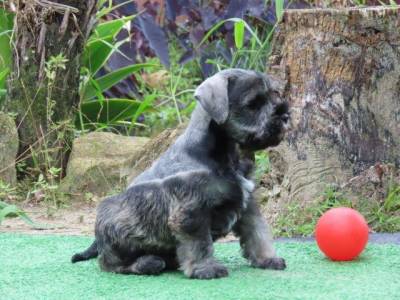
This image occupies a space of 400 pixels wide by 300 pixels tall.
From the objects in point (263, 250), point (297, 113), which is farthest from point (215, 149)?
point (297, 113)

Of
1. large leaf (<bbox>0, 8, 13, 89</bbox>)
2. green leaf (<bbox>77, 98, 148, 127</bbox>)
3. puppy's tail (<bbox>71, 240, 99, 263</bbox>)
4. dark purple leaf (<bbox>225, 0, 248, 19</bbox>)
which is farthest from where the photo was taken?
dark purple leaf (<bbox>225, 0, 248, 19</bbox>)

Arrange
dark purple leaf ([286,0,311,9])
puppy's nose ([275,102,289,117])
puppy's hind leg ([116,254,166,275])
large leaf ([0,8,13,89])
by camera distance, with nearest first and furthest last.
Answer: puppy's nose ([275,102,289,117])
puppy's hind leg ([116,254,166,275])
large leaf ([0,8,13,89])
dark purple leaf ([286,0,311,9])

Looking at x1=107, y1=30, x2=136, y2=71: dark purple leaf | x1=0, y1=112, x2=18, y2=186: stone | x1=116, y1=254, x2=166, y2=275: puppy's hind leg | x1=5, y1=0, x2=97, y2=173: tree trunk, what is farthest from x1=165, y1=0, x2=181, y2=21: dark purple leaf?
x1=116, y1=254, x2=166, y2=275: puppy's hind leg

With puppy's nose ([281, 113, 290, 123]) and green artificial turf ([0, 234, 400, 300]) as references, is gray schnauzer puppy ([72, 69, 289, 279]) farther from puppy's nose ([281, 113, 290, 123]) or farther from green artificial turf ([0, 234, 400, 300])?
green artificial turf ([0, 234, 400, 300])

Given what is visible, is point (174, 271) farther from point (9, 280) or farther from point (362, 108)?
point (362, 108)

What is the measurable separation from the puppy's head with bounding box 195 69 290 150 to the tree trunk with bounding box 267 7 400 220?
5.78 feet

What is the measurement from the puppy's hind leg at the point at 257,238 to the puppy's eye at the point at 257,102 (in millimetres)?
602

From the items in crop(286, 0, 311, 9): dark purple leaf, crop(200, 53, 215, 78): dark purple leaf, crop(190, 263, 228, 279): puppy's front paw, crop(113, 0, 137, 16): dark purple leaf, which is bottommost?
crop(190, 263, 228, 279): puppy's front paw

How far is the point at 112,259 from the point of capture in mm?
5648

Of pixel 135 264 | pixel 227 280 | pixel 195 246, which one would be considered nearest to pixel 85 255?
pixel 135 264

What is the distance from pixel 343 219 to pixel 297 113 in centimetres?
168

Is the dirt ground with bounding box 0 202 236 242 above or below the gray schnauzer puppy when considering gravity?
below

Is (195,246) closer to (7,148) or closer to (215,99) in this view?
(215,99)

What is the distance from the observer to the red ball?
569cm
